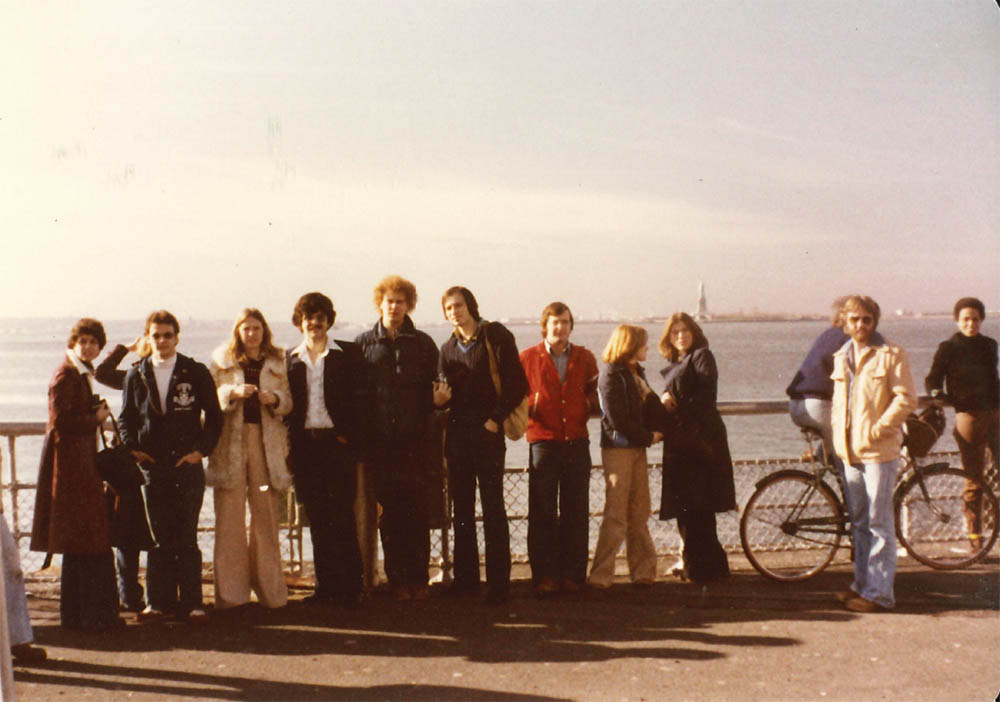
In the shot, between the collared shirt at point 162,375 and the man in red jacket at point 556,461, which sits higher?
the collared shirt at point 162,375

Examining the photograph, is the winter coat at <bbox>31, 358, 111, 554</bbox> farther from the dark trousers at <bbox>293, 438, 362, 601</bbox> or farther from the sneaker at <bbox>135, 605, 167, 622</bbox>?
the dark trousers at <bbox>293, 438, 362, 601</bbox>

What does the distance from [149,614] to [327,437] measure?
1278mm

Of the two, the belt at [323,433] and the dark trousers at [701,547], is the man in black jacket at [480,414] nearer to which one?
the belt at [323,433]

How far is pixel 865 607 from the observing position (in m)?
5.39

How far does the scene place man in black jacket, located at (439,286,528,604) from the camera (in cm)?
566

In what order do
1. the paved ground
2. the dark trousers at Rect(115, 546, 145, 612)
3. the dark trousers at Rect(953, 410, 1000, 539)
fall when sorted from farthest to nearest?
the dark trousers at Rect(953, 410, 1000, 539)
the dark trousers at Rect(115, 546, 145, 612)
the paved ground

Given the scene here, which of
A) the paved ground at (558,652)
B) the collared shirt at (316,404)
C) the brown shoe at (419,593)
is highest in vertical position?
the collared shirt at (316,404)

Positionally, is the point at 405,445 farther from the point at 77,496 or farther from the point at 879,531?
the point at 879,531

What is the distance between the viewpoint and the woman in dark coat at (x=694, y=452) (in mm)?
5980

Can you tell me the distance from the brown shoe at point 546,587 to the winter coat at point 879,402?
5.79ft

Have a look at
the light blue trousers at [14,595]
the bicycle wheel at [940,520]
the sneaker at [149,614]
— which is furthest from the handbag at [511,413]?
the light blue trousers at [14,595]

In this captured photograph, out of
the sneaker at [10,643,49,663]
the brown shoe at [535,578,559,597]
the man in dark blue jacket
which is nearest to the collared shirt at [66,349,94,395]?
the man in dark blue jacket

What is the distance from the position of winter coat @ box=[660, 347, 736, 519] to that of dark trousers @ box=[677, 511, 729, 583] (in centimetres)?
7

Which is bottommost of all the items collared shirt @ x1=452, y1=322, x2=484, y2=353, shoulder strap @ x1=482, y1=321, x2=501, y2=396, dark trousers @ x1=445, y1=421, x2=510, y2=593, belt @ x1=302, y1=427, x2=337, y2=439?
dark trousers @ x1=445, y1=421, x2=510, y2=593
